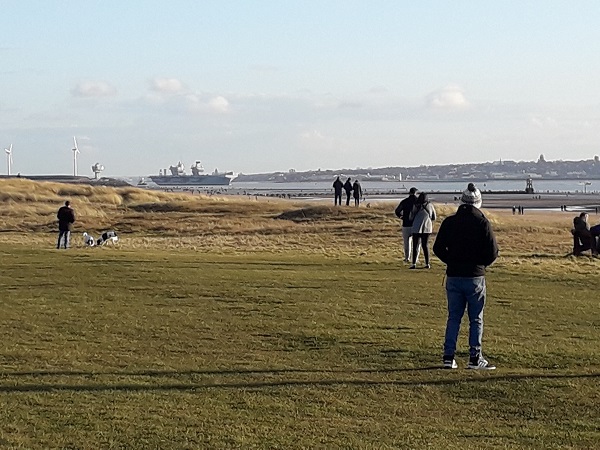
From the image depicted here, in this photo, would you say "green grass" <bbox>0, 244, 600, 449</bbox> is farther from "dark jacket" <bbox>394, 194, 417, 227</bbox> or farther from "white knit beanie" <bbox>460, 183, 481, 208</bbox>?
"dark jacket" <bbox>394, 194, 417, 227</bbox>

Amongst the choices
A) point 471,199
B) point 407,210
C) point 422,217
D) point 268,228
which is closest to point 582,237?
point 407,210

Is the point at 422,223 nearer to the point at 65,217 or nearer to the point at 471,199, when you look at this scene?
the point at 471,199

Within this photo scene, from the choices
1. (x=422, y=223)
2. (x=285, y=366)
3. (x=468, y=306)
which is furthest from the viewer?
(x=422, y=223)

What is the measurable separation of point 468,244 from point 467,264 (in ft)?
0.68

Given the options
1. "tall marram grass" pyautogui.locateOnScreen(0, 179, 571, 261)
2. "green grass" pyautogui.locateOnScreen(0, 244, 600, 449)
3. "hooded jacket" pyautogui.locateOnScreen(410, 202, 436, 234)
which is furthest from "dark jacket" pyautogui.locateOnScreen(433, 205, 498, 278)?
"tall marram grass" pyautogui.locateOnScreen(0, 179, 571, 261)

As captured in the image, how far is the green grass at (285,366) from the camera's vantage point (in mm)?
7633

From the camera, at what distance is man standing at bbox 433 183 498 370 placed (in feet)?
32.9

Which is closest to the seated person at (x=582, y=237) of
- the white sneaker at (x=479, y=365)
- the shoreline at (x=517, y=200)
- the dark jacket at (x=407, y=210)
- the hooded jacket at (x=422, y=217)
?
the hooded jacket at (x=422, y=217)

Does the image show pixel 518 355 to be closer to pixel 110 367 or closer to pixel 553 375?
pixel 553 375

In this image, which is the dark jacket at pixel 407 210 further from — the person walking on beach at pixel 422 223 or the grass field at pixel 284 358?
the grass field at pixel 284 358

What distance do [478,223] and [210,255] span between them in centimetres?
1735

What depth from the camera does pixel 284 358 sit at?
1084 cm

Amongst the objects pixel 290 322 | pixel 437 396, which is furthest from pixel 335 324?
pixel 437 396

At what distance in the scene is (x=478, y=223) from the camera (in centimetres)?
1004
